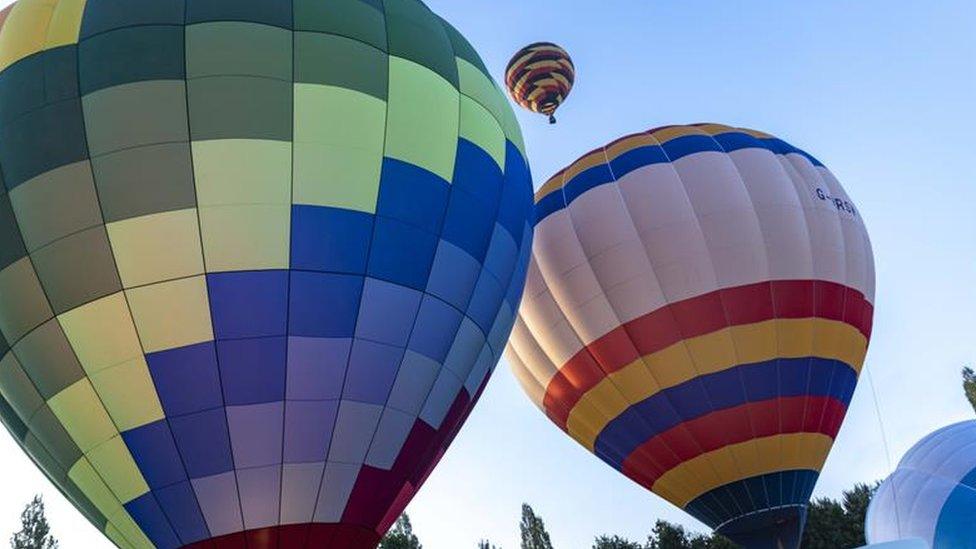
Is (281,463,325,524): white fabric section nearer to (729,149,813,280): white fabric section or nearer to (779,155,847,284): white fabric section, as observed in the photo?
(729,149,813,280): white fabric section

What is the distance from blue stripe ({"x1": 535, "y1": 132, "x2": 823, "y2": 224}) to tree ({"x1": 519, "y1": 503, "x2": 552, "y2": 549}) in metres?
21.0

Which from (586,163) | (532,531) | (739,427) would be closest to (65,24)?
(586,163)

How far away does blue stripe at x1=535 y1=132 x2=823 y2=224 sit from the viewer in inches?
452

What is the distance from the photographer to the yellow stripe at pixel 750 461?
34.4 feet

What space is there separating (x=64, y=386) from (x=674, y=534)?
23.5 metres

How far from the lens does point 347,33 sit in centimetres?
680

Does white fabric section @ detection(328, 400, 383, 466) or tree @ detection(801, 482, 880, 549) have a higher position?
tree @ detection(801, 482, 880, 549)

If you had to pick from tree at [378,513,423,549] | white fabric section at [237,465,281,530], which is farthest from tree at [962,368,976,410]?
white fabric section at [237,465,281,530]

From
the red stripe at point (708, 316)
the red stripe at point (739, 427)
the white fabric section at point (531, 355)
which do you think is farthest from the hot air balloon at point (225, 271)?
the white fabric section at point (531, 355)

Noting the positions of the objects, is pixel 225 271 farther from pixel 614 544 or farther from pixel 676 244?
pixel 614 544

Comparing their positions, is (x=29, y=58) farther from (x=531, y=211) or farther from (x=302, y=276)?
(x=531, y=211)

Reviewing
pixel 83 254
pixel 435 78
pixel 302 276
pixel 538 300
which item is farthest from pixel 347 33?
pixel 538 300

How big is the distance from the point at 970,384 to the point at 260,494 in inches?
1586

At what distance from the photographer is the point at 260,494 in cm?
572
